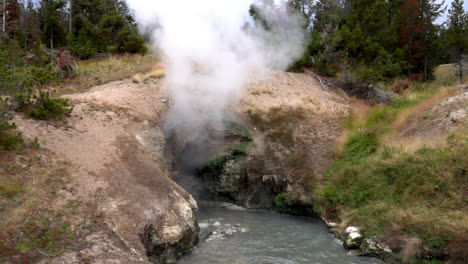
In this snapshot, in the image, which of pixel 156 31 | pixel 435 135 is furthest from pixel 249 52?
pixel 435 135

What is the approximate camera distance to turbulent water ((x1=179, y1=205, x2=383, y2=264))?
385 inches

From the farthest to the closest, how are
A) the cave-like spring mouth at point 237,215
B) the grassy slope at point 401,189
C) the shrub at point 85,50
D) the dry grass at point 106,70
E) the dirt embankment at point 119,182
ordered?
the shrub at point 85,50 < the dry grass at point 106,70 < the cave-like spring mouth at point 237,215 < the grassy slope at point 401,189 < the dirt embankment at point 119,182

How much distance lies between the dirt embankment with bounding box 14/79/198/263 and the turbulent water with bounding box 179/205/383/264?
93 cm

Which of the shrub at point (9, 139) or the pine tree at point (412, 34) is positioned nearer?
the shrub at point (9, 139)

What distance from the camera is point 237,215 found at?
1356 centimetres

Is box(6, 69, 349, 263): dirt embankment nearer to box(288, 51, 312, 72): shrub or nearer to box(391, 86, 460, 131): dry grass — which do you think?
box(288, 51, 312, 72): shrub

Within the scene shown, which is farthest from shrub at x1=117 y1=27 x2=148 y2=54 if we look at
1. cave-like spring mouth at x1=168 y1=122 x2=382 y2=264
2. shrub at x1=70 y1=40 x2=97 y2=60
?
cave-like spring mouth at x1=168 y1=122 x2=382 y2=264

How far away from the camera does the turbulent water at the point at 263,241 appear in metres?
9.78

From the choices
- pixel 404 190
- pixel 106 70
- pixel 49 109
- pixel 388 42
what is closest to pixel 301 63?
pixel 388 42

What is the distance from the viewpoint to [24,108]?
38.9 ft

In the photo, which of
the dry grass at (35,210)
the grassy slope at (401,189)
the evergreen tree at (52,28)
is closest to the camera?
the dry grass at (35,210)

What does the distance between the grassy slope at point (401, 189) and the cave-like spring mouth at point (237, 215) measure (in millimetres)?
1129

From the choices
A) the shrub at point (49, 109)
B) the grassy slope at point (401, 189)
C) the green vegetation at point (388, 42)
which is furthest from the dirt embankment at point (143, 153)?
the green vegetation at point (388, 42)

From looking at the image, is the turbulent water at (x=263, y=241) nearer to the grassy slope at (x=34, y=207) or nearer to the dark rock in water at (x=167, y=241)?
the dark rock in water at (x=167, y=241)
